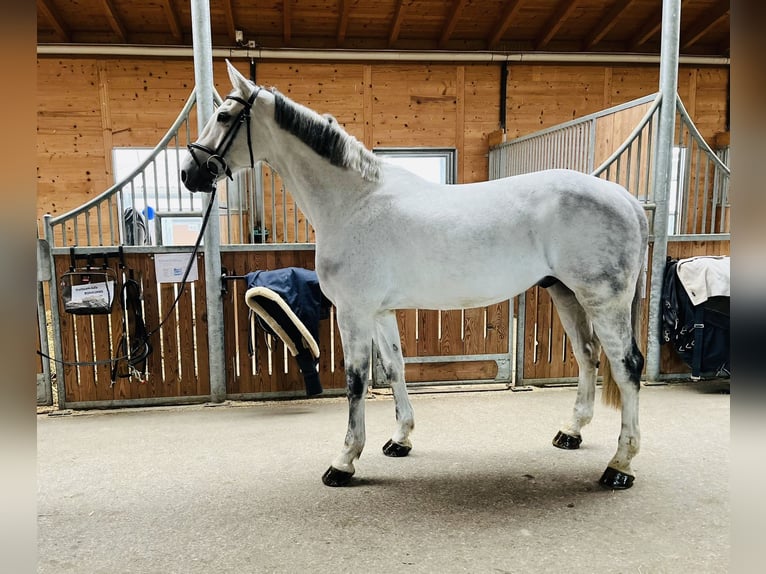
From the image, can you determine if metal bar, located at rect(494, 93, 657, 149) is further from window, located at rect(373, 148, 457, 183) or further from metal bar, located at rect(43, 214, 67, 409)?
metal bar, located at rect(43, 214, 67, 409)

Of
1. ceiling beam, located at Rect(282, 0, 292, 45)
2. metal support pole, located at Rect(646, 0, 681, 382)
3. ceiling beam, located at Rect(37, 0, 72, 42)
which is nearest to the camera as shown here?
metal support pole, located at Rect(646, 0, 681, 382)

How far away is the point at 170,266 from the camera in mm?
3143

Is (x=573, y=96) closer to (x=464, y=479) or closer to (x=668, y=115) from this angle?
(x=668, y=115)

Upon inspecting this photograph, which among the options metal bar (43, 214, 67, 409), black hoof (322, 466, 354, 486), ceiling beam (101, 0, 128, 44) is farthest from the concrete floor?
ceiling beam (101, 0, 128, 44)

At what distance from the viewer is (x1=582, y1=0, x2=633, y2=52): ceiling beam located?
6648 millimetres

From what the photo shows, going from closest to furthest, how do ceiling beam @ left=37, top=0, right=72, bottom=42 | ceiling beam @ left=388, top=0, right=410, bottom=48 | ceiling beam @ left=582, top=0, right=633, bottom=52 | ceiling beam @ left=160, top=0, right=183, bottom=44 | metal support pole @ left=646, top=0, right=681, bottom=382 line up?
metal support pole @ left=646, top=0, right=681, bottom=382
ceiling beam @ left=37, top=0, right=72, bottom=42
ceiling beam @ left=160, top=0, right=183, bottom=44
ceiling beam @ left=388, top=0, right=410, bottom=48
ceiling beam @ left=582, top=0, right=633, bottom=52

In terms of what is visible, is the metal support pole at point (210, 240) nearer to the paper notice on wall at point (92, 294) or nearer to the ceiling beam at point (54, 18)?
the paper notice on wall at point (92, 294)

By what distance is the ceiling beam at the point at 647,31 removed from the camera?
6824 millimetres

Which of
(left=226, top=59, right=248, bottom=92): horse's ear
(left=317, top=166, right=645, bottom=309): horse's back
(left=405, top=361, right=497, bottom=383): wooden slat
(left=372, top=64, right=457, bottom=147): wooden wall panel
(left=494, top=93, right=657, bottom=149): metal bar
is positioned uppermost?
(left=372, top=64, right=457, bottom=147): wooden wall panel

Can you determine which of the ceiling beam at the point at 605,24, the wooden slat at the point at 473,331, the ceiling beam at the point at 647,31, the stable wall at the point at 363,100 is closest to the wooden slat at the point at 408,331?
the wooden slat at the point at 473,331

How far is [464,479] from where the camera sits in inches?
80.6

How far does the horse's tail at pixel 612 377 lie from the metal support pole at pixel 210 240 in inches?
94.1

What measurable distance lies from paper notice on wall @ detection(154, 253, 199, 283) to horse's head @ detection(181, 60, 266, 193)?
1.22 m

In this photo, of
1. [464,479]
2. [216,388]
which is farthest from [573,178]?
[216,388]
